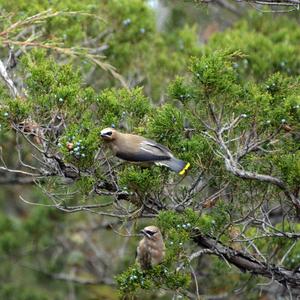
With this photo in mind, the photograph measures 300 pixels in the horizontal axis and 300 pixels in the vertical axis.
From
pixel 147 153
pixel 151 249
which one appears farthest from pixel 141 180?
pixel 151 249

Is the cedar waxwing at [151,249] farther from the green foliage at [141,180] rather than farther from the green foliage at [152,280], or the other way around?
the green foliage at [141,180]

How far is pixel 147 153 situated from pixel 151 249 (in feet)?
1.94

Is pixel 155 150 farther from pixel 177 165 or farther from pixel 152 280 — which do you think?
pixel 152 280

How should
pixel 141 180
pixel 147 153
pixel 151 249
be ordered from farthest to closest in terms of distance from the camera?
pixel 151 249 → pixel 147 153 → pixel 141 180

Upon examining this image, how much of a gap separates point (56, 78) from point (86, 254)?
507 cm

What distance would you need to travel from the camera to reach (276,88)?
5.38 metres

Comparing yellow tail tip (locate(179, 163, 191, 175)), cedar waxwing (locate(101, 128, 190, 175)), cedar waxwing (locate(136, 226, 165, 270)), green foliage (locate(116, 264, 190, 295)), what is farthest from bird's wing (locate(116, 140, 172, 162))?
green foliage (locate(116, 264, 190, 295))

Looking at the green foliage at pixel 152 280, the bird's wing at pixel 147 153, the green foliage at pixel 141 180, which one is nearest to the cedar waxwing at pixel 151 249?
the green foliage at pixel 152 280

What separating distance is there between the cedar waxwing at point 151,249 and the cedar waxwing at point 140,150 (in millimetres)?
452

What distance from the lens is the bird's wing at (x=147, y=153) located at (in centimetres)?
521

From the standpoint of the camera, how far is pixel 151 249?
5344mm

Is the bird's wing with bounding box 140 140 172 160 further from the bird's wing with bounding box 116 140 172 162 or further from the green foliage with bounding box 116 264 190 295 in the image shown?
the green foliage with bounding box 116 264 190 295

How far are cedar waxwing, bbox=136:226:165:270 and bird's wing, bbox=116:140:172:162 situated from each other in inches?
17.6

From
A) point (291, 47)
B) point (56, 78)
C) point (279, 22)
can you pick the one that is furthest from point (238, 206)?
point (279, 22)
